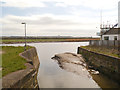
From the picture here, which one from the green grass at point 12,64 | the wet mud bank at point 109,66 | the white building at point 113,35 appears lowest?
the wet mud bank at point 109,66

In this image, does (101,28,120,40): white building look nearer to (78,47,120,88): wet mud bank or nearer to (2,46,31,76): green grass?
(78,47,120,88): wet mud bank

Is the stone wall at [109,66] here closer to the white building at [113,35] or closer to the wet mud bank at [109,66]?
the wet mud bank at [109,66]

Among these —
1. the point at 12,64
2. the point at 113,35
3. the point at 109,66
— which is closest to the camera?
the point at 12,64

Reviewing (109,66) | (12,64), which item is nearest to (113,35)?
(109,66)

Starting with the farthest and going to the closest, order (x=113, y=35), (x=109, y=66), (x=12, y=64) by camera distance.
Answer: (x=113, y=35)
(x=109, y=66)
(x=12, y=64)

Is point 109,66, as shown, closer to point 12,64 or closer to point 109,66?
point 109,66

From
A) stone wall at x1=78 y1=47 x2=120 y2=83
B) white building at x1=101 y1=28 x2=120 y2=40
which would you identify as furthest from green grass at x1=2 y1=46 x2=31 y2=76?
white building at x1=101 y1=28 x2=120 y2=40

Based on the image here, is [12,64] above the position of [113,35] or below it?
below

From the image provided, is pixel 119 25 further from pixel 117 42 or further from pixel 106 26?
pixel 117 42

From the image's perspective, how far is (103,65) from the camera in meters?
18.8

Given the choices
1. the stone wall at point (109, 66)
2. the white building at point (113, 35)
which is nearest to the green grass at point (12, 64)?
the stone wall at point (109, 66)

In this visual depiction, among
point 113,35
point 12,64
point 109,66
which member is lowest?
point 109,66

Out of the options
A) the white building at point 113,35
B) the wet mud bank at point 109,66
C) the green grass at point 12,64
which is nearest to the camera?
the green grass at point 12,64

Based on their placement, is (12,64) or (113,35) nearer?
(12,64)
